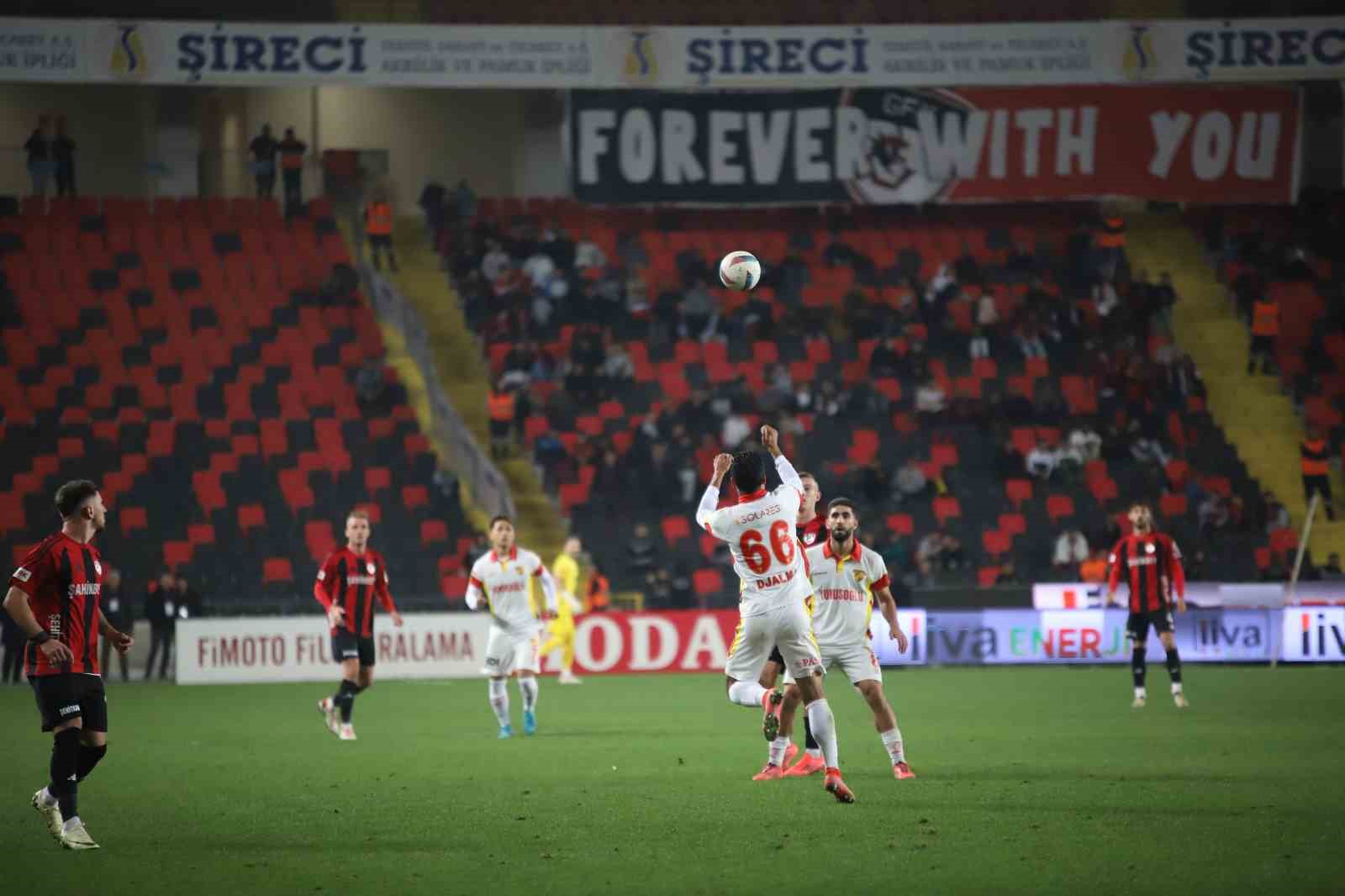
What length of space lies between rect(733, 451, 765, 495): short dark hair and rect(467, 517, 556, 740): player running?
697cm

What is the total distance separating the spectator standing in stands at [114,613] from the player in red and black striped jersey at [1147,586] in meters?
15.0

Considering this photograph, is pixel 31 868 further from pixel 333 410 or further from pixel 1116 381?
pixel 1116 381

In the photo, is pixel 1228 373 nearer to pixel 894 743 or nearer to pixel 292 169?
pixel 292 169

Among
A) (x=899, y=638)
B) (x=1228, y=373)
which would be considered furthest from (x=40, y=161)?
(x=899, y=638)

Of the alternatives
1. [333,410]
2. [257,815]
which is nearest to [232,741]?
[257,815]

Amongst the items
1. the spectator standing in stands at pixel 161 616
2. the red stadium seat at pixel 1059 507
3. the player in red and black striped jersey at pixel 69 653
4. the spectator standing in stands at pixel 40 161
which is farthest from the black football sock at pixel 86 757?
the spectator standing in stands at pixel 40 161

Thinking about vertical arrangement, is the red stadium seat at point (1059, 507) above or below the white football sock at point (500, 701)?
above

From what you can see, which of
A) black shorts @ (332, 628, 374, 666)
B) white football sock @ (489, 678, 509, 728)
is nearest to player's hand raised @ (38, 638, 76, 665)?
black shorts @ (332, 628, 374, 666)

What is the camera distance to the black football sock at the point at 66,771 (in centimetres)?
1052

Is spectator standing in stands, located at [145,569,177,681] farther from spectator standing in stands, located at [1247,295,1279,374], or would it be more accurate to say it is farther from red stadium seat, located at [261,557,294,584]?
spectator standing in stands, located at [1247,295,1279,374]

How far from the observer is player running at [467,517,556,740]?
18.7 meters

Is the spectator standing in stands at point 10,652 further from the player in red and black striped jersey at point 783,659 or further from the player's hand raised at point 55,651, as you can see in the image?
the player's hand raised at point 55,651

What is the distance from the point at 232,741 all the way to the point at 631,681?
33.4 ft

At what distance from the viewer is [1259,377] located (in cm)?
3712
